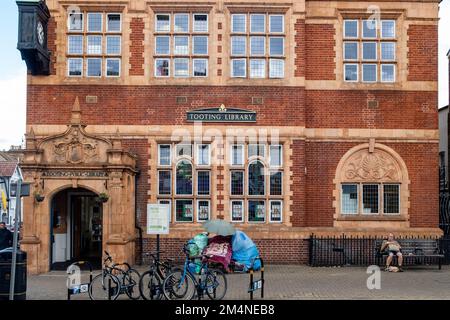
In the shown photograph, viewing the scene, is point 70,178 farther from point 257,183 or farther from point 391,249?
point 391,249

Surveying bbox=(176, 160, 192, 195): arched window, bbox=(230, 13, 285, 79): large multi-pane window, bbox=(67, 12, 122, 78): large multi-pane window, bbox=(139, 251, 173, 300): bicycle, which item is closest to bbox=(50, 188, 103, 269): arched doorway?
bbox=(176, 160, 192, 195): arched window

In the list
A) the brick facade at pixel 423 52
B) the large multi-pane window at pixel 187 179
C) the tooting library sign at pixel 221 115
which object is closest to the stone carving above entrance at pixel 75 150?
the large multi-pane window at pixel 187 179

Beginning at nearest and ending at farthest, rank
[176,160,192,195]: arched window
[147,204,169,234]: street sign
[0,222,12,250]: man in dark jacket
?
[147,204,169,234]: street sign, [0,222,12,250]: man in dark jacket, [176,160,192,195]: arched window

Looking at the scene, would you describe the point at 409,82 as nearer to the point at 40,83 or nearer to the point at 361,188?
the point at 361,188

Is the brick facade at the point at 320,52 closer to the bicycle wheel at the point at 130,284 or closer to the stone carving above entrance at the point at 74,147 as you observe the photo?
the stone carving above entrance at the point at 74,147

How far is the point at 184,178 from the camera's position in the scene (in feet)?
74.4

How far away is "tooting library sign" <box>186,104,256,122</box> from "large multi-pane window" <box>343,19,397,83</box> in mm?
3876

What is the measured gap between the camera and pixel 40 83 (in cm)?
2269

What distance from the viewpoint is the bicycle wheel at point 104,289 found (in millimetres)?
14335

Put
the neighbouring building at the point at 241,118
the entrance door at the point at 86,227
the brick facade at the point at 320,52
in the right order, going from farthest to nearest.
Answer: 1. the entrance door at the point at 86,227
2. the brick facade at the point at 320,52
3. the neighbouring building at the point at 241,118

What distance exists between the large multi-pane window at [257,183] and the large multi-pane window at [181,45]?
10.3ft

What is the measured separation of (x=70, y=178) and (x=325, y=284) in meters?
8.28

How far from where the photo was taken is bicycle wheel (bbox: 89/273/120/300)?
14335 millimetres

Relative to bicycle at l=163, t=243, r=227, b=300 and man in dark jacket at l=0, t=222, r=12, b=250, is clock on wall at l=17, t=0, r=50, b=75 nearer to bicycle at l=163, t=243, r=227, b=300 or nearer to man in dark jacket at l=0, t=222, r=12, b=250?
man in dark jacket at l=0, t=222, r=12, b=250
